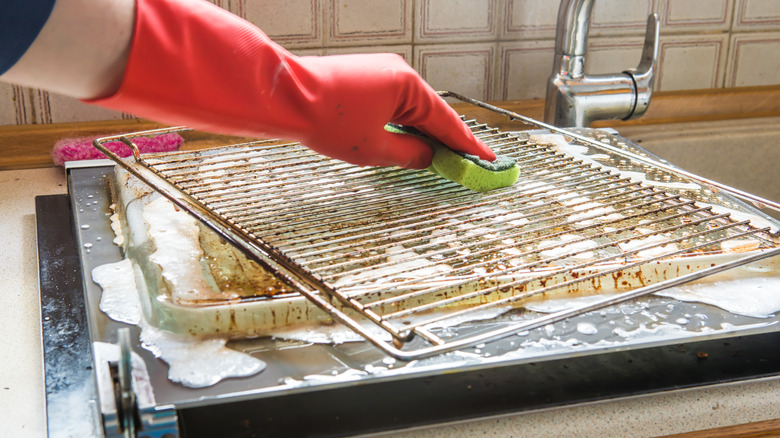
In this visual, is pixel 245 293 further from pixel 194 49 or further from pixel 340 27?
pixel 340 27

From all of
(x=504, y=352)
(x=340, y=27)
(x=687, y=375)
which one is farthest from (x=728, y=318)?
(x=340, y=27)

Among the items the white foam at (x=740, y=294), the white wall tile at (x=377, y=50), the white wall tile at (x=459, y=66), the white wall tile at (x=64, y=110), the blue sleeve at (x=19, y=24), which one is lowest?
the white foam at (x=740, y=294)

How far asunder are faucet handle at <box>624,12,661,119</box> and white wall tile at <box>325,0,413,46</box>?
38cm

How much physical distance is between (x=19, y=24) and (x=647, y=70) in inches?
38.8

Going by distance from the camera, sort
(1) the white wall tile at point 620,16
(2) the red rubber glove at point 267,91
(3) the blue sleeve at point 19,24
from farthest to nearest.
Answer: (1) the white wall tile at point 620,16 < (2) the red rubber glove at point 267,91 < (3) the blue sleeve at point 19,24

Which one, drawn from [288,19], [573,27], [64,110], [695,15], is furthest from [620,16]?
[64,110]

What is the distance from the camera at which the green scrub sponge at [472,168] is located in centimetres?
78

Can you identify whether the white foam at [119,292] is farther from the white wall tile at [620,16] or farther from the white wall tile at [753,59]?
the white wall tile at [753,59]

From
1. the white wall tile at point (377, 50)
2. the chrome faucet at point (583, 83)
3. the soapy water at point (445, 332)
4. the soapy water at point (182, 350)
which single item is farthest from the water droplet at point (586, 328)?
the white wall tile at point (377, 50)

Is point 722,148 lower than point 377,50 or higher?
lower

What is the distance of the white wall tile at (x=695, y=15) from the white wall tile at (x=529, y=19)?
0.79 ft

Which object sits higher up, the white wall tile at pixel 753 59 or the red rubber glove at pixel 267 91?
the red rubber glove at pixel 267 91

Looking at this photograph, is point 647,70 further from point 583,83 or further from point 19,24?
point 19,24

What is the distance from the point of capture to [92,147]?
104 cm
